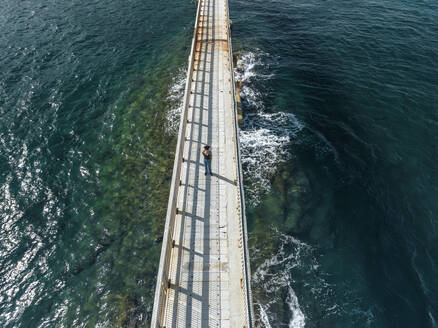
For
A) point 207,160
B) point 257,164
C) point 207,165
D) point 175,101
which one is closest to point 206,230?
point 207,165

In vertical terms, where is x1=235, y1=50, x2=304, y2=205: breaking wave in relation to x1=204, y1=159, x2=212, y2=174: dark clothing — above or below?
below

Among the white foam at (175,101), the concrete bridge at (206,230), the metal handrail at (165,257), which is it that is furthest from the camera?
the white foam at (175,101)

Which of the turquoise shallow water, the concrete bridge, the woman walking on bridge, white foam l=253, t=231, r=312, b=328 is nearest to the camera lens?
the concrete bridge

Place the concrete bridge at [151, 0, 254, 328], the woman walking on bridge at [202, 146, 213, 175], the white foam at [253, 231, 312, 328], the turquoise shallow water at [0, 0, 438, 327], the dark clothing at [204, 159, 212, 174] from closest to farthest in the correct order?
the concrete bridge at [151, 0, 254, 328] < the white foam at [253, 231, 312, 328] < the turquoise shallow water at [0, 0, 438, 327] < the woman walking on bridge at [202, 146, 213, 175] < the dark clothing at [204, 159, 212, 174]

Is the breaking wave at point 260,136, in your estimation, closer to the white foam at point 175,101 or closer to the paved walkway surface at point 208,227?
the paved walkway surface at point 208,227

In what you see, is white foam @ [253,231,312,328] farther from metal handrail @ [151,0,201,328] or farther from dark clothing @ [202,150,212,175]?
dark clothing @ [202,150,212,175]

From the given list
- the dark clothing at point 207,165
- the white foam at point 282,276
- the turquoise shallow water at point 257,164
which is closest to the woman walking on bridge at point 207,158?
the dark clothing at point 207,165

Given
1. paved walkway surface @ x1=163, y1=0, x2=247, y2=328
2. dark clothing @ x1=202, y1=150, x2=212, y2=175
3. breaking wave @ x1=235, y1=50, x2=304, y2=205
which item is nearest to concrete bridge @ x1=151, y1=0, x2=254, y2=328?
paved walkway surface @ x1=163, y1=0, x2=247, y2=328
